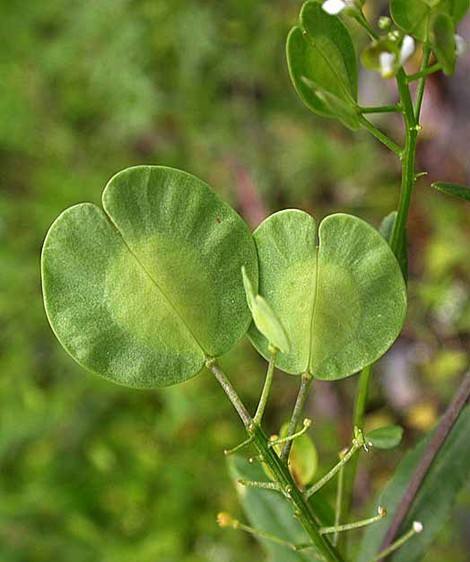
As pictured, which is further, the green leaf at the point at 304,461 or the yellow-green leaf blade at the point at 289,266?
the green leaf at the point at 304,461

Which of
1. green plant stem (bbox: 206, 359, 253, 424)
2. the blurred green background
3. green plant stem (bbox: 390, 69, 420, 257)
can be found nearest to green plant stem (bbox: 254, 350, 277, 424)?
green plant stem (bbox: 206, 359, 253, 424)

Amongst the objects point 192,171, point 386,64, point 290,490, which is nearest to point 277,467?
point 290,490

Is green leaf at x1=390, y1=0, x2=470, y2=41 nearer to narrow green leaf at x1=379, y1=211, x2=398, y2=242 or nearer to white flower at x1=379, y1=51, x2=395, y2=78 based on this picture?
white flower at x1=379, y1=51, x2=395, y2=78

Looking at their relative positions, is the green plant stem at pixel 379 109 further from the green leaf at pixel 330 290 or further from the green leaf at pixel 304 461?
the green leaf at pixel 304 461

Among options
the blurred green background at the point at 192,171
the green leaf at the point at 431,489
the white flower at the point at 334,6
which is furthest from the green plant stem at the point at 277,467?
the blurred green background at the point at 192,171

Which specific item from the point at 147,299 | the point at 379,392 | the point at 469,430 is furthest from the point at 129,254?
the point at 379,392

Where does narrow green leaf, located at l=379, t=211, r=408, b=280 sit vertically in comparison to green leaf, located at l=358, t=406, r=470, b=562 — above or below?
above
